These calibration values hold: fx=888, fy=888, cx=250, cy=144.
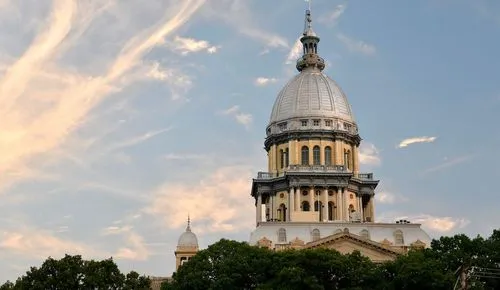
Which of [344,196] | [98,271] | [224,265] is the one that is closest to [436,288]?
[224,265]

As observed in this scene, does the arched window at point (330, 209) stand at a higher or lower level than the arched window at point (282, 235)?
higher

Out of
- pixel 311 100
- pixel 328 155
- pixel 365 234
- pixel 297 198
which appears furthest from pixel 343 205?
pixel 311 100

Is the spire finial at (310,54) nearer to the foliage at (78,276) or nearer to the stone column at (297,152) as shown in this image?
the stone column at (297,152)

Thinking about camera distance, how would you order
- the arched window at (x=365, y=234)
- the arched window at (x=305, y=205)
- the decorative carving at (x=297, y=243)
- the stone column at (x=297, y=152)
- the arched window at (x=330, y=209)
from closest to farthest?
the decorative carving at (x=297, y=243), the arched window at (x=365, y=234), the arched window at (x=305, y=205), the arched window at (x=330, y=209), the stone column at (x=297, y=152)

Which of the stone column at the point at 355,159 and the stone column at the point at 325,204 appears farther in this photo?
the stone column at the point at 355,159

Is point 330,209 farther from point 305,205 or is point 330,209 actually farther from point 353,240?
point 353,240

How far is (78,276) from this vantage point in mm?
97750

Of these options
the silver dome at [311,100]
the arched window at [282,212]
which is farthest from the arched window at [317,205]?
the silver dome at [311,100]

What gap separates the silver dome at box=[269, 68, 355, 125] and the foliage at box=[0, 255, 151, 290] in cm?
6121

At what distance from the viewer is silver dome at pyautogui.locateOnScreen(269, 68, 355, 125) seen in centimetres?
15262

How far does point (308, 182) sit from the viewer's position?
145 meters

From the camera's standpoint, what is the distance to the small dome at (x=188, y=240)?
490 ft

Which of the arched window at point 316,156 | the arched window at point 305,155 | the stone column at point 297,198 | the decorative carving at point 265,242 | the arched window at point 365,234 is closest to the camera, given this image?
the decorative carving at point 265,242

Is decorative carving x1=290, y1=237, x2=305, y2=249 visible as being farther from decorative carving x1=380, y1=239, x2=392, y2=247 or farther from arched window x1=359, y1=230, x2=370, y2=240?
decorative carving x1=380, y1=239, x2=392, y2=247
